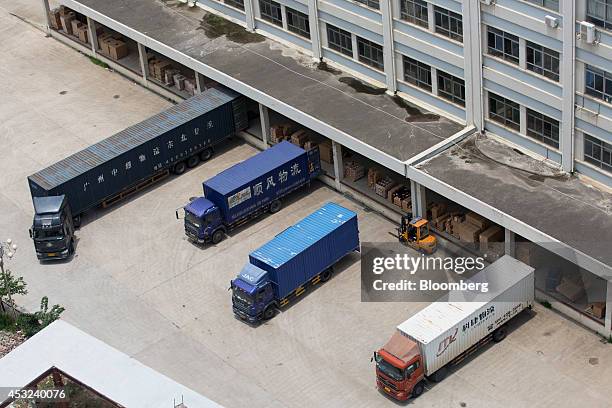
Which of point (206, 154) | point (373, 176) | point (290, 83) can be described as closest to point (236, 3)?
point (290, 83)

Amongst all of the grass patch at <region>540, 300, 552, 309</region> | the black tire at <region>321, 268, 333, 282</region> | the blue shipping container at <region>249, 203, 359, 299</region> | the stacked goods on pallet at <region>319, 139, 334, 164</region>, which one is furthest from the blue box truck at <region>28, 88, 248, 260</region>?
the grass patch at <region>540, 300, 552, 309</region>

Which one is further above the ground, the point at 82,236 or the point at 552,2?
the point at 552,2

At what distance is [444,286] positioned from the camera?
63.9m

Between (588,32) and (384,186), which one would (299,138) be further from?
(588,32)

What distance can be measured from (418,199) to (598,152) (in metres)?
10.2

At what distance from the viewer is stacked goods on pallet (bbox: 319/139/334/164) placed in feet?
240

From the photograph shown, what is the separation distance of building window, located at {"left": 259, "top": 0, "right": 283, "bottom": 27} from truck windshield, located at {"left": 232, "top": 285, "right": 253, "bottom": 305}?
2178 centimetres

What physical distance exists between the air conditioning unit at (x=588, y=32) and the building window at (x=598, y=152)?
5.32 m

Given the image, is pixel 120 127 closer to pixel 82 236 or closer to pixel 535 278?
pixel 82 236

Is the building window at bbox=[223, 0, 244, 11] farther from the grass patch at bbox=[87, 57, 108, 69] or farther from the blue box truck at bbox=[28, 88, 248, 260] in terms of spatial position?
the grass patch at bbox=[87, 57, 108, 69]

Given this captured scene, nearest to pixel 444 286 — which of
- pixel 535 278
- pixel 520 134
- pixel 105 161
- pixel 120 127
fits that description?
pixel 535 278

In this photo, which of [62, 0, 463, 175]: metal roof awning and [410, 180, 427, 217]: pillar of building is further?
[62, 0, 463, 175]: metal roof awning

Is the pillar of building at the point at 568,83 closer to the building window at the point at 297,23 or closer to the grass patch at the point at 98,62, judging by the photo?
the building window at the point at 297,23

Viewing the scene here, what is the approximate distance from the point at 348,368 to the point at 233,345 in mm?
6108
